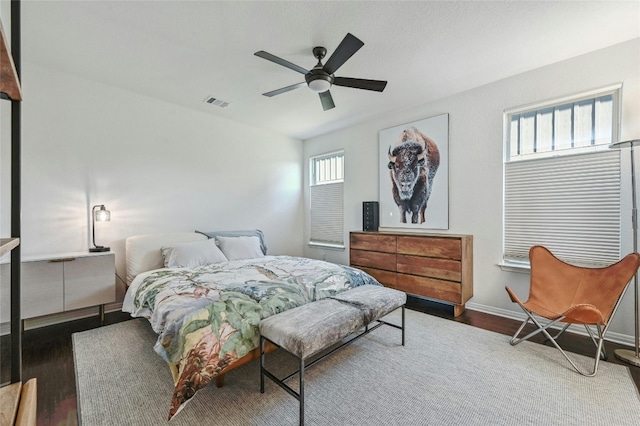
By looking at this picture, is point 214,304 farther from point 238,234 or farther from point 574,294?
point 574,294

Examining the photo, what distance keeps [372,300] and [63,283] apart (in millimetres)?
3122

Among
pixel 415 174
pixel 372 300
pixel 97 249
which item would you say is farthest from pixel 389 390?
pixel 97 249

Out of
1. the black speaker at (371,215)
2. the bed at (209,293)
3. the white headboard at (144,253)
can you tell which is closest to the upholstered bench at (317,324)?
the bed at (209,293)

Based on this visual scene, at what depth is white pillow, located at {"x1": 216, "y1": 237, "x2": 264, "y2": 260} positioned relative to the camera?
3920 millimetres

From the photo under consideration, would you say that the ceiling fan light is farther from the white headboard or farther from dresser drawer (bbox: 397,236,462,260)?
the white headboard

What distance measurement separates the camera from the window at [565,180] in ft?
9.10

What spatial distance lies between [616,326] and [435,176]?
2347 mm

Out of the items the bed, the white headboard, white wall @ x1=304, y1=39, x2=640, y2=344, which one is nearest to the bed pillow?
the bed

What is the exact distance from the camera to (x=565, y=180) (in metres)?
2.99

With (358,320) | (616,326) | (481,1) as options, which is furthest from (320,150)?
(616,326)

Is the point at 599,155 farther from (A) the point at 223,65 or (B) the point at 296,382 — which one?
(A) the point at 223,65

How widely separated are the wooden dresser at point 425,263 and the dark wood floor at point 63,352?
279mm

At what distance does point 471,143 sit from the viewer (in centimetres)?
362

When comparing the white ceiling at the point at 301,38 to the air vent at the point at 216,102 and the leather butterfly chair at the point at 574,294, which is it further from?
the leather butterfly chair at the point at 574,294
